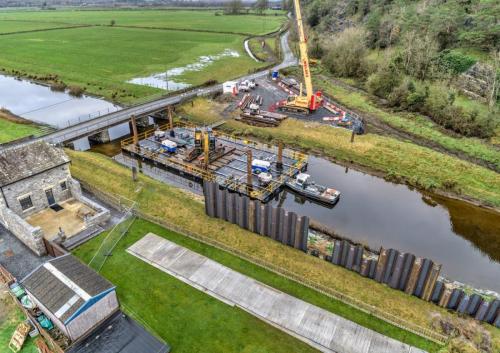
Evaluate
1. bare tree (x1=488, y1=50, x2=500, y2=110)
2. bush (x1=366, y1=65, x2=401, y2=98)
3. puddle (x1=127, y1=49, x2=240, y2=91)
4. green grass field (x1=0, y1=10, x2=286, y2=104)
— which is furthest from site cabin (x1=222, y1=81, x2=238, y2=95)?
bare tree (x1=488, y1=50, x2=500, y2=110)

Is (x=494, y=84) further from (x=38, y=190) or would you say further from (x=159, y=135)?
(x=38, y=190)

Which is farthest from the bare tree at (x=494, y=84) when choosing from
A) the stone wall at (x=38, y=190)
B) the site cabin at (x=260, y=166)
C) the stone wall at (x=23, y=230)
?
the stone wall at (x=23, y=230)

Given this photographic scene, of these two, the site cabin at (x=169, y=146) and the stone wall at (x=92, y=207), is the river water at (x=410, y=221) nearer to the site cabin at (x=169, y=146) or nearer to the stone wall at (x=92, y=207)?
the site cabin at (x=169, y=146)

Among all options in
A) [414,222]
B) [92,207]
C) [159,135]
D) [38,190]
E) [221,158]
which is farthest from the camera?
[159,135]

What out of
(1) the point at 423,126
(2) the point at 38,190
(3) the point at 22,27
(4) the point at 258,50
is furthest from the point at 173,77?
(3) the point at 22,27

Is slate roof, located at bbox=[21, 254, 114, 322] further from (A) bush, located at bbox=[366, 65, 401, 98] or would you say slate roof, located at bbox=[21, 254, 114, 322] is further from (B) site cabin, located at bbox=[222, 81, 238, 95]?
(A) bush, located at bbox=[366, 65, 401, 98]

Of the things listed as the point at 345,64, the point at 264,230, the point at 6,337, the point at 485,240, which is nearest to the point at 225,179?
the point at 264,230
